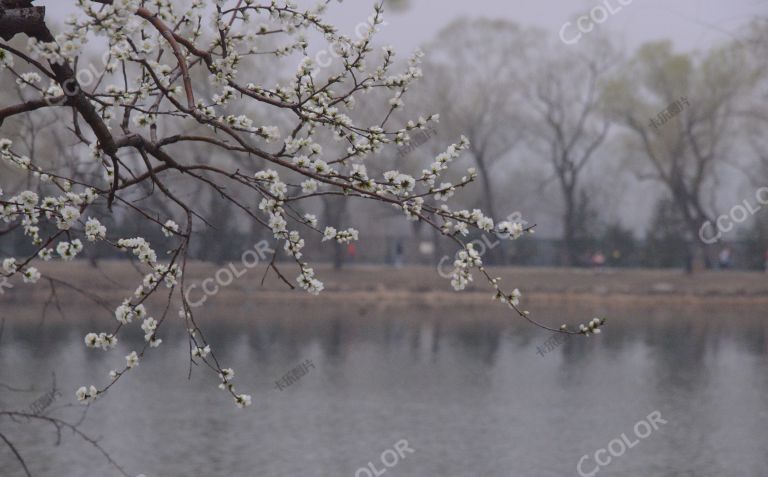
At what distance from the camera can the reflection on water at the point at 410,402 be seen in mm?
14703

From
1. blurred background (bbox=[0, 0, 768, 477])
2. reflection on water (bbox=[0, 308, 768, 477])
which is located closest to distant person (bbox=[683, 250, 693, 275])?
blurred background (bbox=[0, 0, 768, 477])

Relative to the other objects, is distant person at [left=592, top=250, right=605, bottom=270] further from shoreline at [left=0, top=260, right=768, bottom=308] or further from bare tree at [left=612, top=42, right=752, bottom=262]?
bare tree at [left=612, top=42, right=752, bottom=262]

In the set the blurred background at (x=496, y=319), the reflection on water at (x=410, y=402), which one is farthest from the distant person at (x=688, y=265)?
the reflection on water at (x=410, y=402)

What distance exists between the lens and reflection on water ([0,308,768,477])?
14.7 metres

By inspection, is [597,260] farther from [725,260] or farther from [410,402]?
[410,402]

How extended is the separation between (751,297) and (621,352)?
13.9 m

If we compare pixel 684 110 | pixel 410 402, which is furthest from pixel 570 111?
pixel 410 402

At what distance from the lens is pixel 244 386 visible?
Answer: 2002 centimetres

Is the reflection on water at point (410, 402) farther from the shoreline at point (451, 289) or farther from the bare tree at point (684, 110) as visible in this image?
the bare tree at point (684, 110)

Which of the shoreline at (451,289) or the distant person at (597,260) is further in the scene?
the distant person at (597,260)

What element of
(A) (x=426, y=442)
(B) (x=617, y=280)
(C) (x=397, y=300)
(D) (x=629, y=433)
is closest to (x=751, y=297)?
(B) (x=617, y=280)

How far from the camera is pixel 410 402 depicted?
62.2 ft

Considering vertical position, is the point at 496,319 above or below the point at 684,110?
below

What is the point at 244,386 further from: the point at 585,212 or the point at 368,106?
the point at 585,212
